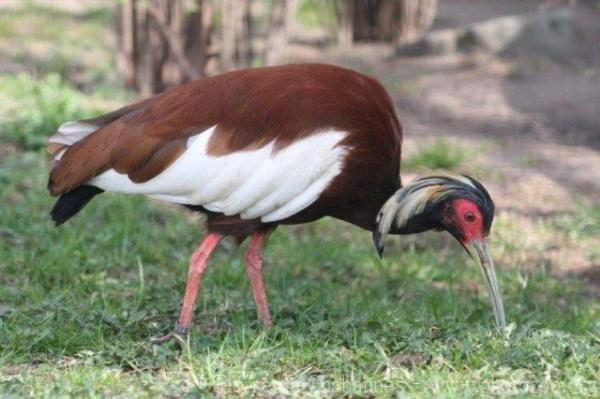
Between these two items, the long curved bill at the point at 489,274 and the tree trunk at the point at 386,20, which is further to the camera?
the tree trunk at the point at 386,20

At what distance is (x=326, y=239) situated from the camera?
753 cm

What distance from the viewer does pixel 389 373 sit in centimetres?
432

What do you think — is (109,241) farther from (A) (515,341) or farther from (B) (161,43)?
(B) (161,43)

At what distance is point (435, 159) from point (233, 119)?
13.6 feet

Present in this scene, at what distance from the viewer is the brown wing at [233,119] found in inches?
199

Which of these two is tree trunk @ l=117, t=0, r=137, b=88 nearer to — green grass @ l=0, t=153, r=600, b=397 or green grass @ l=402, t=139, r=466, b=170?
green grass @ l=0, t=153, r=600, b=397

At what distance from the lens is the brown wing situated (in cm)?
506

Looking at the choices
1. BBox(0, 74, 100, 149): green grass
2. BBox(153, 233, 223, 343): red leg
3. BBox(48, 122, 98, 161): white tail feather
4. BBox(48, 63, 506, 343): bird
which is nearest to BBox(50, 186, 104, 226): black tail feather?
BBox(48, 63, 506, 343): bird

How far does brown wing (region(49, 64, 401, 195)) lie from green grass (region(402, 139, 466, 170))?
3.70m

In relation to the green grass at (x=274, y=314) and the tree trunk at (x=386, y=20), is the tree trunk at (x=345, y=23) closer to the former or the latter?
the tree trunk at (x=386, y=20)

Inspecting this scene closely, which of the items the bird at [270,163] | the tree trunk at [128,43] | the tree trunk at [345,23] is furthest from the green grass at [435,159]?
the tree trunk at [345,23]

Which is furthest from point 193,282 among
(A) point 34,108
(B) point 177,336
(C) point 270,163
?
(A) point 34,108

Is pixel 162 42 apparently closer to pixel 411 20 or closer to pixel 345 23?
pixel 345 23

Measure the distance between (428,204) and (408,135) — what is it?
510 centimetres
